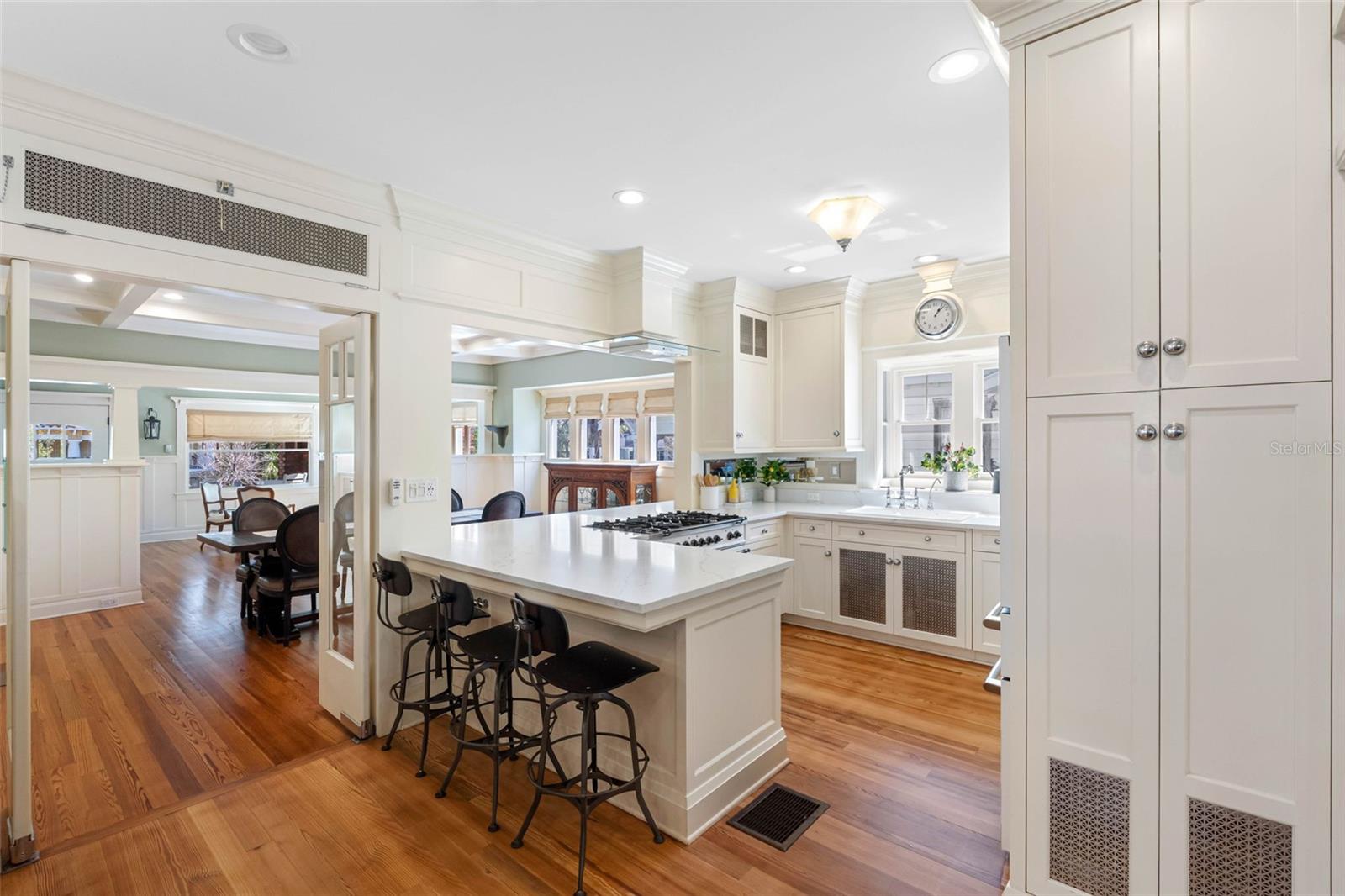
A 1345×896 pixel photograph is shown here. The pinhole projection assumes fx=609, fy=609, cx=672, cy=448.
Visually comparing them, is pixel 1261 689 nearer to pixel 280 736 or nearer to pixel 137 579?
pixel 280 736

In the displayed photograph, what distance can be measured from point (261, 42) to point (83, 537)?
5457 mm

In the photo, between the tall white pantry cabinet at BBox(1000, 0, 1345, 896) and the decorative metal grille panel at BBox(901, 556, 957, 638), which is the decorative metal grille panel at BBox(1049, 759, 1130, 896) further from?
the decorative metal grille panel at BBox(901, 556, 957, 638)

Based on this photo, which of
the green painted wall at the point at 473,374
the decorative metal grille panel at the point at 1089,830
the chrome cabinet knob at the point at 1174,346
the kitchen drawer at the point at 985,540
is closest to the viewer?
the chrome cabinet knob at the point at 1174,346

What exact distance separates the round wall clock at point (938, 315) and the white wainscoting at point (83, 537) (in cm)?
677

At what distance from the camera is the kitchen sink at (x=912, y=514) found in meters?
4.09

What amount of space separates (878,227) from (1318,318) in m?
2.41

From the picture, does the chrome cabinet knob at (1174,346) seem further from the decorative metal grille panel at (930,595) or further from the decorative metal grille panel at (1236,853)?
the decorative metal grille panel at (930,595)

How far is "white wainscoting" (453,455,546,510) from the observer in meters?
9.32

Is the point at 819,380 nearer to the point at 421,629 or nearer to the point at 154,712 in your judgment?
the point at 421,629

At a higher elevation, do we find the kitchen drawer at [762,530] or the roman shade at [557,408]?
the roman shade at [557,408]

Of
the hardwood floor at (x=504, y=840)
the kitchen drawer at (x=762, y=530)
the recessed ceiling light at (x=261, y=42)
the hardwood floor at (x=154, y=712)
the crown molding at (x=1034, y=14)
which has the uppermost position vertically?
the recessed ceiling light at (x=261, y=42)

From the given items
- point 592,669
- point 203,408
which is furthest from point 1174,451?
point 203,408

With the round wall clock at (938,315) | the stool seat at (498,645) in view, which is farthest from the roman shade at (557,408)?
the stool seat at (498,645)

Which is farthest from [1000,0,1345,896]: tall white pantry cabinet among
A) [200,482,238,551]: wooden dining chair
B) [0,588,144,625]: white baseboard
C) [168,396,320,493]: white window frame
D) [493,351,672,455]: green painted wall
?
[200,482,238,551]: wooden dining chair
